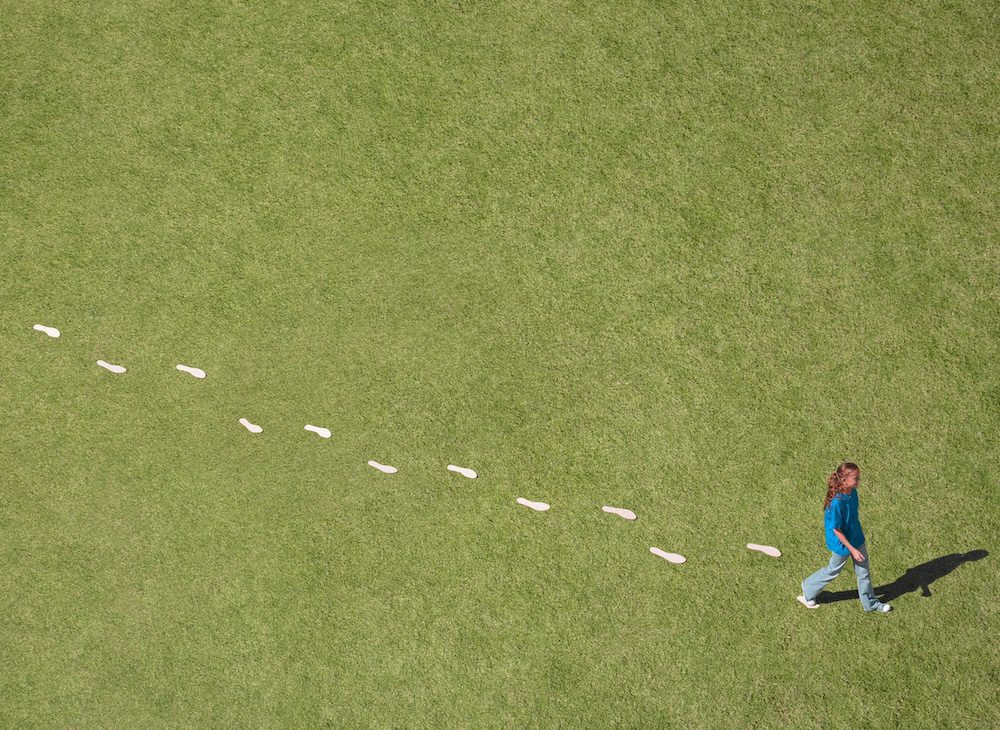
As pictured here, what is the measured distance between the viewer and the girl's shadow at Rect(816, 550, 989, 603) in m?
6.96

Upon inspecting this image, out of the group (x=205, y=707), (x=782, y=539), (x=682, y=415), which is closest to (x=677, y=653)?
(x=782, y=539)

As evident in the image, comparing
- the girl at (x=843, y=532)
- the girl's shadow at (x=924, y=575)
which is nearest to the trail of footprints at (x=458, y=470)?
the girl at (x=843, y=532)

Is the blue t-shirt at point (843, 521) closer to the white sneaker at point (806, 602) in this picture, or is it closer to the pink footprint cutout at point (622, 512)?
the white sneaker at point (806, 602)

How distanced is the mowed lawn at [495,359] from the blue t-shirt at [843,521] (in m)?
0.66

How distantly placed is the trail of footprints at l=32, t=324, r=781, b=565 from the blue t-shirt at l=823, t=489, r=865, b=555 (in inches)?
28.4

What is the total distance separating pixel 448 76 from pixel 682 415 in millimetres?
3420

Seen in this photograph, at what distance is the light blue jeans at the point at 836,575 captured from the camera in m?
6.51

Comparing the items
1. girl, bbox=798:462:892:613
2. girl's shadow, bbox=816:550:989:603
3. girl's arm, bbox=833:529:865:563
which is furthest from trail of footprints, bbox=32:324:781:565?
girl's shadow, bbox=816:550:989:603

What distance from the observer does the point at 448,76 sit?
782 centimetres

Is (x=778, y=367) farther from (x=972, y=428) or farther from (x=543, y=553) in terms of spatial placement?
(x=543, y=553)

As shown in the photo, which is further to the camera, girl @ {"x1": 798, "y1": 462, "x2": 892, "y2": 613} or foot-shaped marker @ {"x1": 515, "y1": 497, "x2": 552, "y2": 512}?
foot-shaped marker @ {"x1": 515, "y1": 497, "x2": 552, "y2": 512}

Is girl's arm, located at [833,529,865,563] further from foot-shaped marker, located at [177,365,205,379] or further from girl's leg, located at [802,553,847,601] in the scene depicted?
foot-shaped marker, located at [177,365,205,379]

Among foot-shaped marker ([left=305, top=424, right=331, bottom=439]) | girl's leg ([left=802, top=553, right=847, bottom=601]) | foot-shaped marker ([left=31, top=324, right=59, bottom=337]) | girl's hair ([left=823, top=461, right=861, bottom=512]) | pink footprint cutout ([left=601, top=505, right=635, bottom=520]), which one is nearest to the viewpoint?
girl's hair ([left=823, top=461, right=861, bottom=512])

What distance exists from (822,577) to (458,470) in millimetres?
2803
